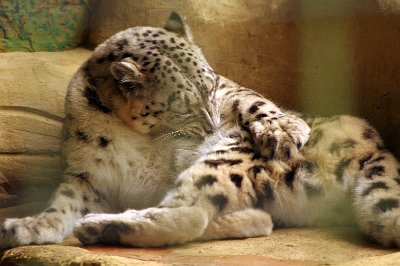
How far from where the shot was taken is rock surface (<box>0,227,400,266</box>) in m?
2.68

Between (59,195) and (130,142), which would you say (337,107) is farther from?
(59,195)

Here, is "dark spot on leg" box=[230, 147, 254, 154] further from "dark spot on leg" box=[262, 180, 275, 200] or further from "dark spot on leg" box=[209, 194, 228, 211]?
"dark spot on leg" box=[209, 194, 228, 211]

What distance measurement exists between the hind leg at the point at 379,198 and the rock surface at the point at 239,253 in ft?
0.23

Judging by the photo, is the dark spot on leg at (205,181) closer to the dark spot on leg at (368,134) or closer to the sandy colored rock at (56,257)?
the sandy colored rock at (56,257)

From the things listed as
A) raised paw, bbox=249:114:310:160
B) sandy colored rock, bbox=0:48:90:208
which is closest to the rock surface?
raised paw, bbox=249:114:310:160

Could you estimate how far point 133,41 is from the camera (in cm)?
355

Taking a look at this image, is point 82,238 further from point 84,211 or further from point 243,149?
point 243,149

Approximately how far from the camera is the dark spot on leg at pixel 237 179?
3.27 m

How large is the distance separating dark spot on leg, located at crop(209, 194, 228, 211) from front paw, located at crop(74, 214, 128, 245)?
1.36 ft

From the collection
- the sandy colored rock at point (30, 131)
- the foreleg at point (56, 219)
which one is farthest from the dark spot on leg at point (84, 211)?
the sandy colored rock at point (30, 131)

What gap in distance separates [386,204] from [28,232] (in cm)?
145

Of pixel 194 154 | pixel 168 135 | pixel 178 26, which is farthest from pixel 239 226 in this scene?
pixel 178 26

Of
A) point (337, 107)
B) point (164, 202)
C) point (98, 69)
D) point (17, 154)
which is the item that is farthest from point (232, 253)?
point (17, 154)

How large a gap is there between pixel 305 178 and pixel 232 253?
0.61 meters
